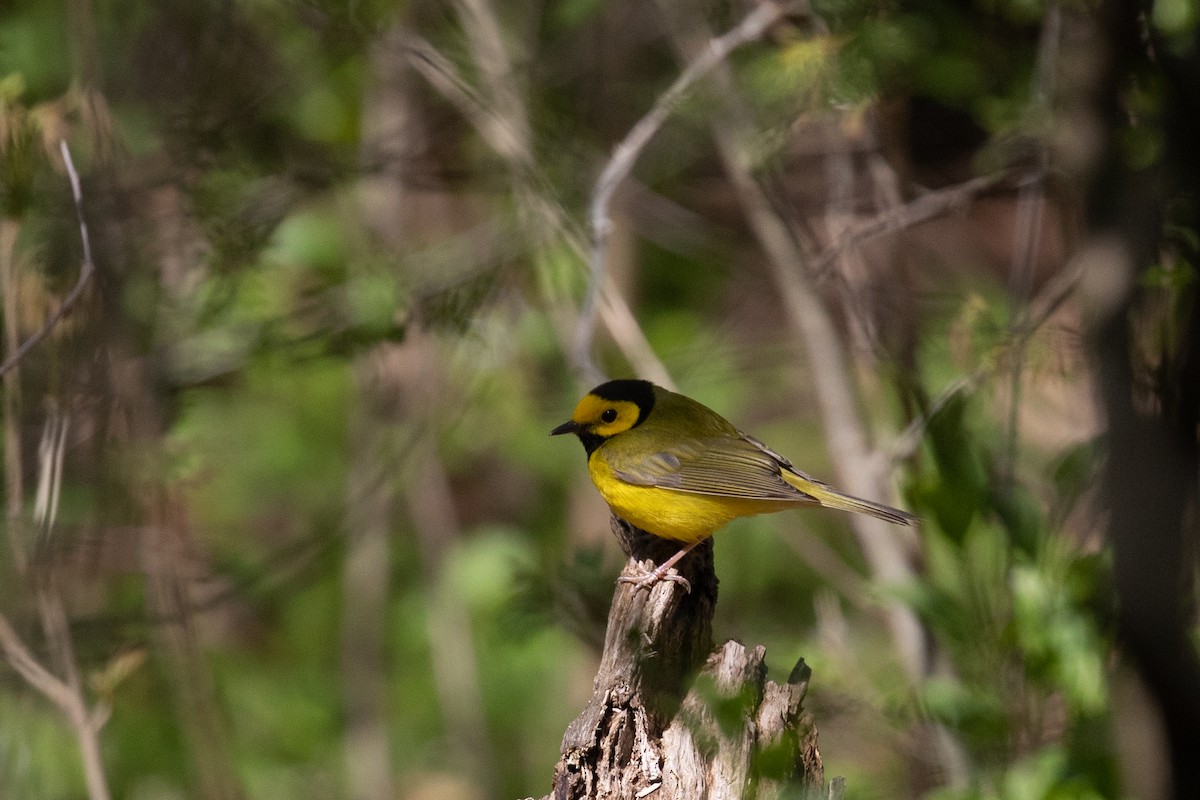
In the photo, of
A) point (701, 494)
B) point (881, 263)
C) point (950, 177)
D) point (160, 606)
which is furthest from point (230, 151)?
point (950, 177)

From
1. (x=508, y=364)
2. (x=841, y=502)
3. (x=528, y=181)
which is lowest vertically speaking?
(x=841, y=502)

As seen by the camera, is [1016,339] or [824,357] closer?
[1016,339]

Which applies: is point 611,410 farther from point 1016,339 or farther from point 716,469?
point 1016,339

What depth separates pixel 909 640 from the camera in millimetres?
3939

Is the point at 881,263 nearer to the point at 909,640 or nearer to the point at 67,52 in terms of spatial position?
the point at 909,640

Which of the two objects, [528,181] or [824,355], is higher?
[528,181]

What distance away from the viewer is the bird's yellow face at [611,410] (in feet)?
11.2

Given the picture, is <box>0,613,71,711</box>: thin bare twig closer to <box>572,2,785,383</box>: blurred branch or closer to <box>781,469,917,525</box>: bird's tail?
<box>572,2,785,383</box>: blurred branch

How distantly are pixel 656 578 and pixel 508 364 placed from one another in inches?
94.7

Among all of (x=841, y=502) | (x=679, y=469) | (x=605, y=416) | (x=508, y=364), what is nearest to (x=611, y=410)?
(x=605, y=416)

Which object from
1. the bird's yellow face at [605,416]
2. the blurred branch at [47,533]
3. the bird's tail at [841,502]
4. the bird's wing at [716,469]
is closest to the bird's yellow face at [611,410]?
the bird's yellow face at [605,416]

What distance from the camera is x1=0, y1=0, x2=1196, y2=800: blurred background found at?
2.29 m

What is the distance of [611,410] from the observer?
349 centimetres

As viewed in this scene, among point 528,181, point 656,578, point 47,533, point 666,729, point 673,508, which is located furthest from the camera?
point 528,181
